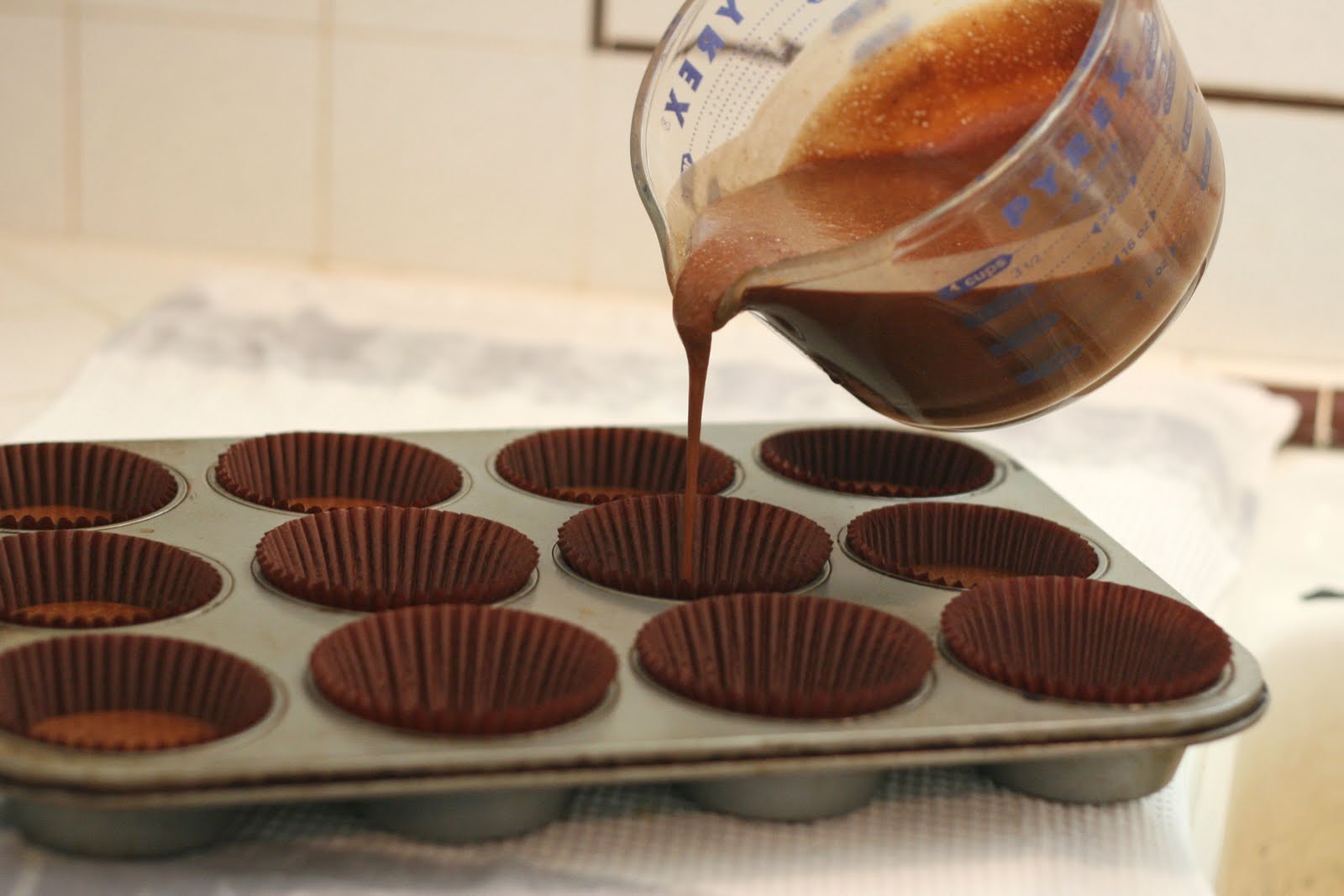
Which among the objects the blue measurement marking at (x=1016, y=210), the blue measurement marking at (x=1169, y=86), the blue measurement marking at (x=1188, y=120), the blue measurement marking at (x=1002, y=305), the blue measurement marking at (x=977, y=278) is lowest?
the blue measurement marking at (x=1002, y=305)

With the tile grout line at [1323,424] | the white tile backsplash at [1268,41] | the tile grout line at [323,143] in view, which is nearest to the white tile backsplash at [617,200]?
the tile grout line at [323,143]

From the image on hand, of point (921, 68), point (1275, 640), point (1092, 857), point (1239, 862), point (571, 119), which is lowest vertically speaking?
point (1239, 862)

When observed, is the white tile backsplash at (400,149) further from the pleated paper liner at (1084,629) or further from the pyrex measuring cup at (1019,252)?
the pleated paper liner at (1084,629)

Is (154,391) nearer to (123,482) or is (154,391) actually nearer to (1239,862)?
(123,482)

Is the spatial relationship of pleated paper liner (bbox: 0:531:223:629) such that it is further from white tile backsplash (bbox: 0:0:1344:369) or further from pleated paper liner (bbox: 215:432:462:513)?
white tile backsplash (bbox: 0:0:1344:369)

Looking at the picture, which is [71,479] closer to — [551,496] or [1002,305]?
[551,496]

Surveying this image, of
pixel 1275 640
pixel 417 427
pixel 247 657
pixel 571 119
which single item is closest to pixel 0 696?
pixel 247 657

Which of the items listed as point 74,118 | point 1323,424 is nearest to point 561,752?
point 1323,424
